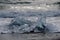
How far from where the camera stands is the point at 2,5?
1.22m

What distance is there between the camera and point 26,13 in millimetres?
1215

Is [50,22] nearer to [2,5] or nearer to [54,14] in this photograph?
[54,14]

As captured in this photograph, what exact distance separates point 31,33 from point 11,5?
0.88 ft

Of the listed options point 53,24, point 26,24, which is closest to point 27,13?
point 26,24

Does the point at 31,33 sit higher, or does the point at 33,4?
the point at 33,4

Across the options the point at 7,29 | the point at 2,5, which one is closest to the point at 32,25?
the point at 7,29

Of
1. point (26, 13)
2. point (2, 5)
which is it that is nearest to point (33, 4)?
point (26, 13)

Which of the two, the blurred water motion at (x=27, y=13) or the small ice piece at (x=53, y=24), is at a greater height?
the blurred water motion at (x=27, y=13)

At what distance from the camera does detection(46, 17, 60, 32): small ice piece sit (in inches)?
44.4

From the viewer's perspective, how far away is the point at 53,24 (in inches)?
45.6

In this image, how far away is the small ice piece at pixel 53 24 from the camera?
1.13m

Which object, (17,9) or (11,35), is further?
(17,9)

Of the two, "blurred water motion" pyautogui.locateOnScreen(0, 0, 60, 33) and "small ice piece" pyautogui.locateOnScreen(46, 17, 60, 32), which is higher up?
"blurred water motion" pyautogui.locateOnScreen(0, 0, 60, 33)

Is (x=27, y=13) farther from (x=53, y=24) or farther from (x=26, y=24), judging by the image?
(x=53, y=24)
